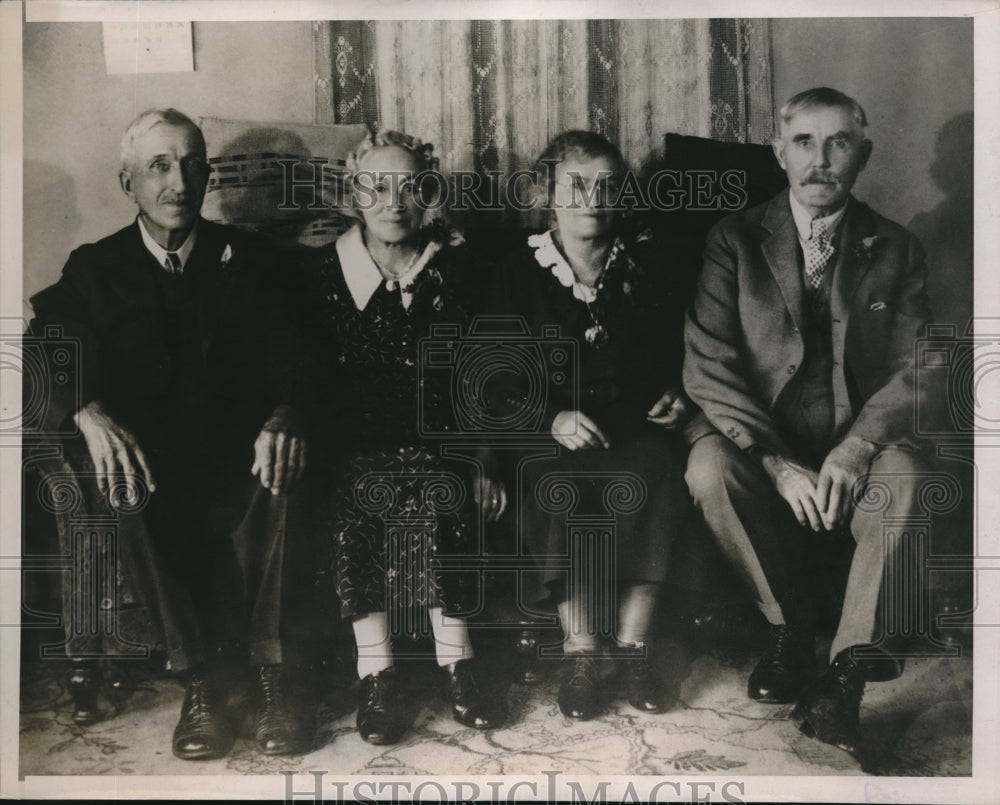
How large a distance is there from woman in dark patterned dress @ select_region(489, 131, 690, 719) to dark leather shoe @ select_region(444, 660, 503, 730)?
24cm

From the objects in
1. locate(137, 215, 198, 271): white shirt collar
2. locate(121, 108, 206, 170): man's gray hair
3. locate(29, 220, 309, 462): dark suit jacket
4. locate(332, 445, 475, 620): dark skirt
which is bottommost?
locate(332, 445, 475, 620): dark skirt

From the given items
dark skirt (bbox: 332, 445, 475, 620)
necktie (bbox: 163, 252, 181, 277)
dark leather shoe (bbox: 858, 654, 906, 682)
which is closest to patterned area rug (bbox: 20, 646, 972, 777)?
dark leather shoe (bbox: 858, 654, 906, 682)

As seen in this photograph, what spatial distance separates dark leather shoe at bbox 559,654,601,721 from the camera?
104 inches

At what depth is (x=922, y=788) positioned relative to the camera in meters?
2.67

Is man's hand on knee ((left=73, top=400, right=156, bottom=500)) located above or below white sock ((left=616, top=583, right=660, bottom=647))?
above

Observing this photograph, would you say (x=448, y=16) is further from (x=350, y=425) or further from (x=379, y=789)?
(x=379, y=789)

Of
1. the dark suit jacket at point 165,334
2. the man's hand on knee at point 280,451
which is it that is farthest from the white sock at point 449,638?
the dark suit jacket at point 165,334

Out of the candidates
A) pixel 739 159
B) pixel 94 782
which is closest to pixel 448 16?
Answer: pixel 739 159

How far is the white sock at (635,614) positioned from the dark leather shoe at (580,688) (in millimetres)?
131

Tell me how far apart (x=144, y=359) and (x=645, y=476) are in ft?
5.57

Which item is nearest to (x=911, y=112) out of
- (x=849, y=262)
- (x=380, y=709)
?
(x=849, y=262)

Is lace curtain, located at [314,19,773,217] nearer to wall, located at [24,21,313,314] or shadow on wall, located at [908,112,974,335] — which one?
wall, located at [24,21,313,314]

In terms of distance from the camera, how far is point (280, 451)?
8.64 ft

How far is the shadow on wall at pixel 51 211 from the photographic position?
2.69 metres
